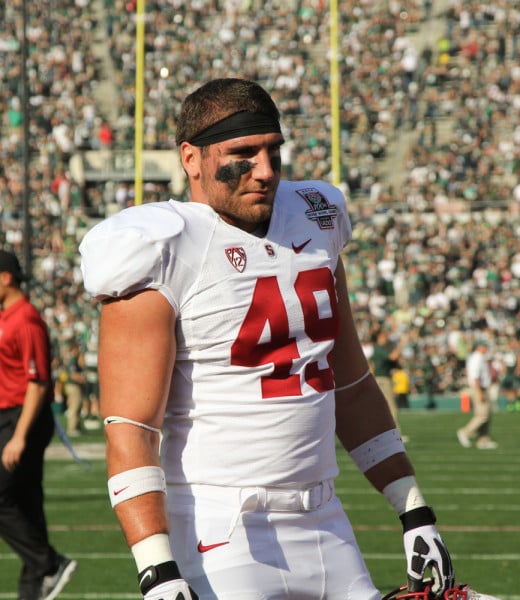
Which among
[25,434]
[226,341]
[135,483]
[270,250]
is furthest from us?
[25,434]

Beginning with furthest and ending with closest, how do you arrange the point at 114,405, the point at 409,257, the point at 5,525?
1. the point at 409,257
2. the point at 5,525
3. the point at 114,405

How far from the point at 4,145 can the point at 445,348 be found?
33.6 ft

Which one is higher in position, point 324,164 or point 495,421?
point 324,164

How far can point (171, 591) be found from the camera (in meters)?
2.48

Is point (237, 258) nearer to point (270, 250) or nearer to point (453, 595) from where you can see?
point (270, 250)

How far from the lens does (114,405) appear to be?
2.70 meters

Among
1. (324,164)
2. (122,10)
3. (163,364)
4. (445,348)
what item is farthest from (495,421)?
Answer: (163,364)

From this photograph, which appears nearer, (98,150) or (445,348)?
(445,348)

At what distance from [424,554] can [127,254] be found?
3.10ft

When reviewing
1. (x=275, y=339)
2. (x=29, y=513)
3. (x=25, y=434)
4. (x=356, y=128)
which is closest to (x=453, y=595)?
(x=275, y=339)

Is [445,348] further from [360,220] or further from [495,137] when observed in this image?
[495,137]

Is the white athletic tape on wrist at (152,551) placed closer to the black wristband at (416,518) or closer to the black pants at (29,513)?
the black wristband at (416,518)

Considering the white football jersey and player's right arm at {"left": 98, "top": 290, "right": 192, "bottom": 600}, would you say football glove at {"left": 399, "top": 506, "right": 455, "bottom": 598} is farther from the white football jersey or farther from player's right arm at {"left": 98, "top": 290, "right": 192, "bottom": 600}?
player's right arm at {"left": 98, "top": 290, "right": 192, "bottom": 600}

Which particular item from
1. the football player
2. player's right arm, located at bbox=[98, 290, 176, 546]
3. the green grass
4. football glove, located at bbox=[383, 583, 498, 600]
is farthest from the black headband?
the green grass
